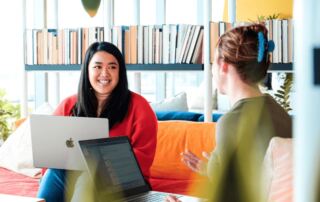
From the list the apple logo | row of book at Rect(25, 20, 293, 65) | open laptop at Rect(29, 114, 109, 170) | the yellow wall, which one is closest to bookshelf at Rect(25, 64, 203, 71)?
row of book at Rect(25, 20, 293, 65)

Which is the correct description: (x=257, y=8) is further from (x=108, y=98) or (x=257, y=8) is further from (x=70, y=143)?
(x=70, y=143)

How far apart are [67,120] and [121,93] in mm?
798

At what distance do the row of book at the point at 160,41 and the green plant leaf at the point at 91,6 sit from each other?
296 centimetres

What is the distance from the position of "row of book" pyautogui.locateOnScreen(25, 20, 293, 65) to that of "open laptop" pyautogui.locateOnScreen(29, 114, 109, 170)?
1.23m

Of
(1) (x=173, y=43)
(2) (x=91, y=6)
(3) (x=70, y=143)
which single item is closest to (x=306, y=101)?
(2) (x=91, y=6)

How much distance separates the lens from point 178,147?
9.55 ft

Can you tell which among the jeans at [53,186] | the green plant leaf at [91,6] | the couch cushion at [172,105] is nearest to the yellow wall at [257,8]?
the couch cushion at [172,105]

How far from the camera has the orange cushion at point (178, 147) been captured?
286cm

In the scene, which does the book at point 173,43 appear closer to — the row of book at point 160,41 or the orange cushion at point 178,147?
the row of book at point 160,41

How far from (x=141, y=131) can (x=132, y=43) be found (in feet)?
3.65

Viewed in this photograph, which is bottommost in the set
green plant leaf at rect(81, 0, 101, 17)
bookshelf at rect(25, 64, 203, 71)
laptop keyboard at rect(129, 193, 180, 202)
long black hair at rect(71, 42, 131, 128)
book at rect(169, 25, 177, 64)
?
laptop keyboard at rect(129, 193, 180, 202)

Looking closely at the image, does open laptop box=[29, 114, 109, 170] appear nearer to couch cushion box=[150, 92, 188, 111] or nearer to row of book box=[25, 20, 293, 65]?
row of book box=[25, 20, 293, 65]

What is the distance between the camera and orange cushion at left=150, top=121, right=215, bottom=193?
2.86 m

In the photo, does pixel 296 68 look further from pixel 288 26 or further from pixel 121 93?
pixel 288 26
